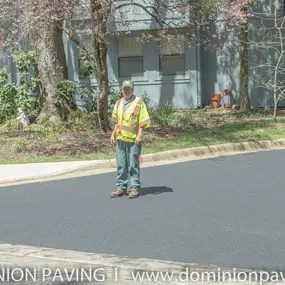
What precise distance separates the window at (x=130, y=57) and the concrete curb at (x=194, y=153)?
32.7 feet

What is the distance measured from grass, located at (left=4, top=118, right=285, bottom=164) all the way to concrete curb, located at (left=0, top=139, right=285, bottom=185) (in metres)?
0.29

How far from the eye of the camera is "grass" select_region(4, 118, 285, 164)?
48.1 feet

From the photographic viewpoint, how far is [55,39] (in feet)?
63.6

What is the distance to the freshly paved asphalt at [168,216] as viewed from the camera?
743 centimetres

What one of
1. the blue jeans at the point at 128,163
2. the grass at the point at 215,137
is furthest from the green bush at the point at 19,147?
the blue jeans at the point at 128,163

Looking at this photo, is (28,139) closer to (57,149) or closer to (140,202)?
(57,149)

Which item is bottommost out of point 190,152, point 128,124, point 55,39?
point 190,152

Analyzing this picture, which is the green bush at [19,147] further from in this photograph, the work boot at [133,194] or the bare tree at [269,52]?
the bare tree at [269,52]

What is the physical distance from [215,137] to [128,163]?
6.73 metres

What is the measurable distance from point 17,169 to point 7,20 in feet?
16.6

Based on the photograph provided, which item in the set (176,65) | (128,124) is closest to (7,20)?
(128,124)

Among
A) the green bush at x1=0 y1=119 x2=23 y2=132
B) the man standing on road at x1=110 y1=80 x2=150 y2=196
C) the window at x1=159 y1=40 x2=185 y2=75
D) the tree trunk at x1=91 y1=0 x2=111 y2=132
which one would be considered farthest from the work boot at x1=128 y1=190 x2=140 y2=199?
the window at x1=159 y1=40 x2=185 y2=75

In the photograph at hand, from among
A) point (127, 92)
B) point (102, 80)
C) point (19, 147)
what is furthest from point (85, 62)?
point (127, 92)

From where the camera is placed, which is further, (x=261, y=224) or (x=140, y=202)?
(x=140, y=202)
